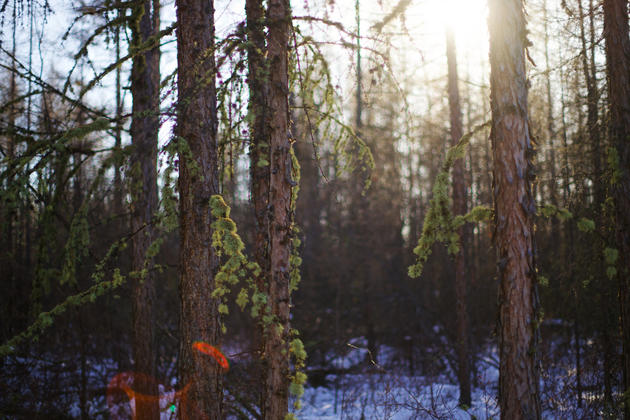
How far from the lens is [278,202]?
4.92m

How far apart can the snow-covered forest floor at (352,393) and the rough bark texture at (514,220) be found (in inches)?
73.5

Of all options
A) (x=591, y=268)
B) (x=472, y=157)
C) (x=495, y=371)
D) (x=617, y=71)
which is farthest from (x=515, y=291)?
(x=472, y=157)

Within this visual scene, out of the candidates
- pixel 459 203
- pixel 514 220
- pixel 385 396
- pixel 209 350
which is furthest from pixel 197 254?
pixel 459 203

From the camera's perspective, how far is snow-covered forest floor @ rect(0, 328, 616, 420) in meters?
7.85

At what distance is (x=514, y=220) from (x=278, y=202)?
95.8 inches

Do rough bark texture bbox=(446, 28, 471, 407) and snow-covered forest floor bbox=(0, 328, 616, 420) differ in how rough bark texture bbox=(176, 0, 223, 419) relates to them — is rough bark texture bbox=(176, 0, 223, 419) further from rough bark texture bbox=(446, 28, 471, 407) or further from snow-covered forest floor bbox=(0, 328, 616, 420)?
rough bark texture bbox=(446, 28, 471, 407)

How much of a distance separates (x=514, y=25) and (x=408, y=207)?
19.0m

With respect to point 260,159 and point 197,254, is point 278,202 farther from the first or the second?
point 197,254

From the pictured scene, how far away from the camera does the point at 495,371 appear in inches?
539

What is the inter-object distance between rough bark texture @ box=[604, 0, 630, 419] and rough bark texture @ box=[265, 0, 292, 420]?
4.77 meters

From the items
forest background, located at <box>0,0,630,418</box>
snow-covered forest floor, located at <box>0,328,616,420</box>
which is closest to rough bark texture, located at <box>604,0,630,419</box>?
forest background, located at <box>0,0,630,418</box>

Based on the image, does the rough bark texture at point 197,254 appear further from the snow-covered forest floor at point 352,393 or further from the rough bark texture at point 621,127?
the rough bark texture at point 621,127

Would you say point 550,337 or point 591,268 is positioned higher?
point 591,268

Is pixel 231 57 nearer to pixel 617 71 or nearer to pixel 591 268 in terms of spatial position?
pixel 617 71
